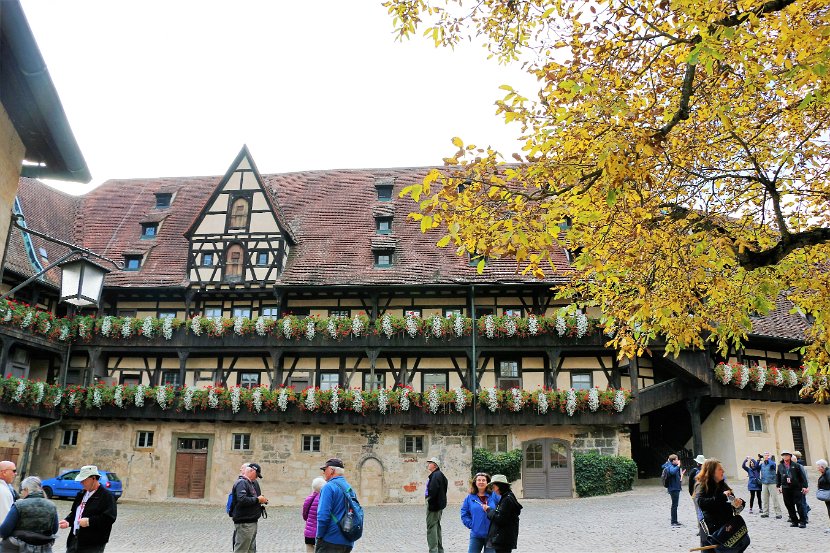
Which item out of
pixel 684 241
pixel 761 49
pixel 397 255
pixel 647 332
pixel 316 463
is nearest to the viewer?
pixel 761 49

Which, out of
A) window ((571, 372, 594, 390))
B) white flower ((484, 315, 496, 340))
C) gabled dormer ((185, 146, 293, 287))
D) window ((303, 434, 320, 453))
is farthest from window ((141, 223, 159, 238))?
window ((571, 372, 594, 390))

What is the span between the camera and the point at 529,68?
8.59 m

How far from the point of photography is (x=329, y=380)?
27484 millimetres

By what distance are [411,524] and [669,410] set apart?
1544 cm

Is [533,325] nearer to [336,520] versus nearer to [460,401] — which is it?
[460,401]

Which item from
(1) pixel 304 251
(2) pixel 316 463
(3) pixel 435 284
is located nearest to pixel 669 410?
(3) pixel 435 284

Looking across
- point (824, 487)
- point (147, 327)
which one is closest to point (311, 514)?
point (824, 487)

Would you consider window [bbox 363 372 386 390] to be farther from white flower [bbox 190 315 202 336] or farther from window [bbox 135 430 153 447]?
window [bbox 135 430 153 447]

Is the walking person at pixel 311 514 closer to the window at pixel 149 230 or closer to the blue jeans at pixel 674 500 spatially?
the blue jeans at pixel 674 500

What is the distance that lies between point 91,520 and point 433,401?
18.1 meters

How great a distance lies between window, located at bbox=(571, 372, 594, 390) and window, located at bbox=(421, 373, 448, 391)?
16.0ft

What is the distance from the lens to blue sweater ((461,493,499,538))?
343 inches

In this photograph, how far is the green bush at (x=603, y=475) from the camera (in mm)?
24562

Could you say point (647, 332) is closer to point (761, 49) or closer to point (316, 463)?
point (761, 49)
